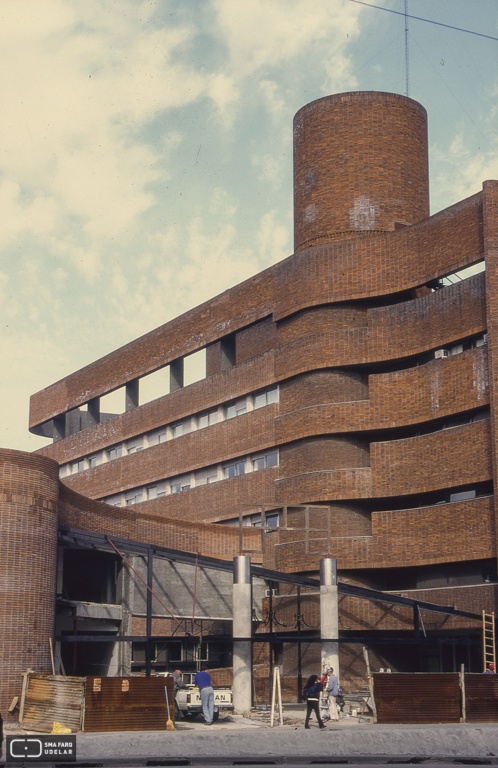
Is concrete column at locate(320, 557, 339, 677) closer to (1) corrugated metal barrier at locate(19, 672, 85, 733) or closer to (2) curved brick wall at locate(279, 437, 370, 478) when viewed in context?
(2) curved brick wall at locate(279, 437, 370, 478)

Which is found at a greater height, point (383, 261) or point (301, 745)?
point (383, 261)

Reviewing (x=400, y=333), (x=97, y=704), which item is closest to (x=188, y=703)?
(x=97, y=704)

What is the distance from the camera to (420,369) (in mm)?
41281

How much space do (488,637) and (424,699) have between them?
32.2ft

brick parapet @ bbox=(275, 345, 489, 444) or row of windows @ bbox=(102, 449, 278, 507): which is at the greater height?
brick parapet @ bbox=(275, 345, 489, 444)

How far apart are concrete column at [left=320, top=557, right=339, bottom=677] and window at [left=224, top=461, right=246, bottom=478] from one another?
14.6 meters

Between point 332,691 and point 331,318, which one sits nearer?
point 332,691

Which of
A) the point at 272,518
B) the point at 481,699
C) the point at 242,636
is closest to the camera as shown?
the point at 481,699

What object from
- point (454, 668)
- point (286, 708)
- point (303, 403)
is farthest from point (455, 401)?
point (286, 708)

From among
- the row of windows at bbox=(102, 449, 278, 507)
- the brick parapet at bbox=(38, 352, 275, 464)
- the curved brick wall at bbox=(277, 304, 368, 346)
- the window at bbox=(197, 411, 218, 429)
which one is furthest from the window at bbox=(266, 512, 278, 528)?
the curved brick wall at bbox=(277, 304, 368, 346)

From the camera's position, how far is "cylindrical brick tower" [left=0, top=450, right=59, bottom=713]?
2812cm

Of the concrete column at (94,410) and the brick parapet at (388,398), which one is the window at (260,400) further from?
the concrete column at (94,410)

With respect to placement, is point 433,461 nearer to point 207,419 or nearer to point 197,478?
point 207,419

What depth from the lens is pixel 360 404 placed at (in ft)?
140
